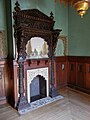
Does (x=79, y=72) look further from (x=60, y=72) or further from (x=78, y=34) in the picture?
(x=78, y=34)

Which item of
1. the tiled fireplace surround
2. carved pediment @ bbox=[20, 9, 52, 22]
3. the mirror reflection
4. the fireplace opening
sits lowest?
the fireplace opening

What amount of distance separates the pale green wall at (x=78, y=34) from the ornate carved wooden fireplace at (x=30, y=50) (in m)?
1.03

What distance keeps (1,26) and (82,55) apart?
8.64 ft

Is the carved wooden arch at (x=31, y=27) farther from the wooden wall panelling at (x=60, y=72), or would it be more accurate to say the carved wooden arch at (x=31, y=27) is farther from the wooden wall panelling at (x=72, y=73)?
the wooden wall panelling at (x=72, y=73)

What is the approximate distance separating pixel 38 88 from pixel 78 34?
7.31 ft

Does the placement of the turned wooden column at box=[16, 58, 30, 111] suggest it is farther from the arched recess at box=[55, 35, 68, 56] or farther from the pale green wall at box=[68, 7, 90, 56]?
Result: the pale green wall at box=[68, 7, 90, 56]

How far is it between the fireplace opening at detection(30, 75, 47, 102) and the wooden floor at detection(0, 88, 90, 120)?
61 cm

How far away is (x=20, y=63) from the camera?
10.2 ft

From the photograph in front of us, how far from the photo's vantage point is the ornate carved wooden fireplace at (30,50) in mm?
3076

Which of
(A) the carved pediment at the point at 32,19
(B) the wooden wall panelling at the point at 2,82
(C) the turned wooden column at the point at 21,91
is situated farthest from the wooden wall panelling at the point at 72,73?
(B) the wooden wall panelling at the point at 2,82

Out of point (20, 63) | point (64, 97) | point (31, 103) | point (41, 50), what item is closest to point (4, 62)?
point (20, 63)

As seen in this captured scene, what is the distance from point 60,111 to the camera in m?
2.95

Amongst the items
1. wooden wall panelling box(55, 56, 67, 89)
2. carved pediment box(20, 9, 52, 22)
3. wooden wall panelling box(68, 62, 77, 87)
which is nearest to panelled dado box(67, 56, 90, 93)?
wooden wall panelling box(68, 62, 77, 87)

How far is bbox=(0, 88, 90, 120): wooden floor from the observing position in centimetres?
269
